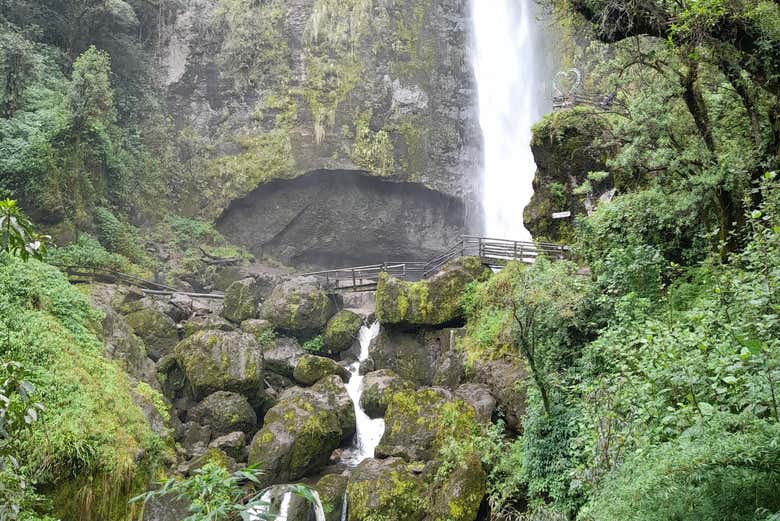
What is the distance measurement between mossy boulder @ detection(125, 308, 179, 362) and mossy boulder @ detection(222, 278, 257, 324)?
230 centimetres

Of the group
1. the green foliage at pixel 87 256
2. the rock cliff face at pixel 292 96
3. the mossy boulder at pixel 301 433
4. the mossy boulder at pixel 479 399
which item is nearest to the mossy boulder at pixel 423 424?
the mossy boulder at pixel 479 399

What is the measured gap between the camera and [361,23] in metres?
26.3

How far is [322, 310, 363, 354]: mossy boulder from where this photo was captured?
57.3ft

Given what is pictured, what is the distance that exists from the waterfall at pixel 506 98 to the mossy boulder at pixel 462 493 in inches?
695

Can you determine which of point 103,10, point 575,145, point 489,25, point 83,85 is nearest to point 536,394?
point 575,145

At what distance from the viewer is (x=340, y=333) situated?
688 inches

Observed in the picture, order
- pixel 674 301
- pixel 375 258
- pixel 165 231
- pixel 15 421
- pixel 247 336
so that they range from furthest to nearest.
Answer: pixel 375 258 → pixel 165 231 → pixel 247 336 → pixel 674 301 → pixel 15 421

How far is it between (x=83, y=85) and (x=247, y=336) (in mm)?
9695

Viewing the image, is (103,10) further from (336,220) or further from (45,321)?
(45,321)

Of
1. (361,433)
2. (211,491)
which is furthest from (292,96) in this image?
(211,491)

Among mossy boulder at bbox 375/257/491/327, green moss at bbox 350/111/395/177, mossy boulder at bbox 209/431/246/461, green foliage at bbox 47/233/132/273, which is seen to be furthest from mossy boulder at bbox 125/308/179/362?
green moss at bbox 350/111/395/177

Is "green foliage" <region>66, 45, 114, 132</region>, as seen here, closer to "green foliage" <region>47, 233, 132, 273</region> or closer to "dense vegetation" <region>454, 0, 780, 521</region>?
"green foliage" <region>47, 233, 132, 273</region>

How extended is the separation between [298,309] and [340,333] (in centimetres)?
155

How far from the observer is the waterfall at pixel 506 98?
88.1 feet
